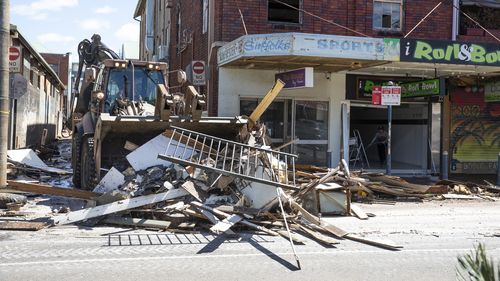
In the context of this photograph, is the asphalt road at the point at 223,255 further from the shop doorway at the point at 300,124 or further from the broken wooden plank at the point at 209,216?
the shop doorway at the point at 300,124

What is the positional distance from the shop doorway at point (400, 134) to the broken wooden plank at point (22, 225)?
35.1ft

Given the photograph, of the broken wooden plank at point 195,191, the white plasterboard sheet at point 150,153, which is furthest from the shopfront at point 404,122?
the broken wooden plank at point 195,191

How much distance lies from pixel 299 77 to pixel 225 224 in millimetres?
7005

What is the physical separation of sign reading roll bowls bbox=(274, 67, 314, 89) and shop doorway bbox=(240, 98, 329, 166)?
1444 millimetres

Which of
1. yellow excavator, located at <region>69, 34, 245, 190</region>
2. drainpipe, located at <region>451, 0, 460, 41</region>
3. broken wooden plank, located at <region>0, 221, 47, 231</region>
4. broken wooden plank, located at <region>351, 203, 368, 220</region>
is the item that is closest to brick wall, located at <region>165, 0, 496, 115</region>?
drainpipe, located at <region>451, 0, 460, 41</region>

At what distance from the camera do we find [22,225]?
889cm

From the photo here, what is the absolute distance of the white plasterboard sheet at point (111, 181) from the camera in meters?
11.0

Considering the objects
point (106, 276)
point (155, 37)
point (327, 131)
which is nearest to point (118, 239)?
point (106, 276)

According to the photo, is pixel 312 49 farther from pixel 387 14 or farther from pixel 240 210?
pixel 240 210

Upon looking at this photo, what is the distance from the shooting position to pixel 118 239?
324 inches

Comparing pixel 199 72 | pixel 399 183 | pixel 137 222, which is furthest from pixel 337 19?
pixel 137 222

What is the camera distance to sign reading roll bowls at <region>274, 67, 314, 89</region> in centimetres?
1448

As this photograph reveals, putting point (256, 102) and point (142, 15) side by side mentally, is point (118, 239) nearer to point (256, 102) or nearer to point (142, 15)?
point (256, 102)

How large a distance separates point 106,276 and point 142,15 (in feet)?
124
